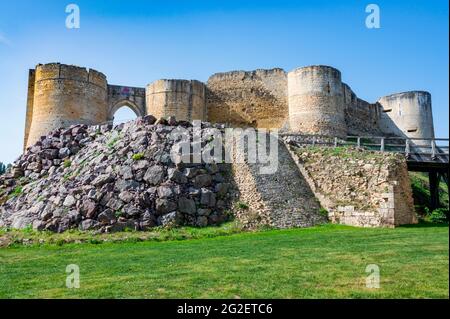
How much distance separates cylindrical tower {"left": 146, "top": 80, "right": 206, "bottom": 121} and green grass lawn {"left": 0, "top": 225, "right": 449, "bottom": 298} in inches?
722

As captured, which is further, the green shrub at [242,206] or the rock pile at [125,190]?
the green shrub at [242,206]

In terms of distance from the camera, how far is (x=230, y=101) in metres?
35.6

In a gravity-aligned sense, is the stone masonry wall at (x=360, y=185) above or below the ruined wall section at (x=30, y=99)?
below

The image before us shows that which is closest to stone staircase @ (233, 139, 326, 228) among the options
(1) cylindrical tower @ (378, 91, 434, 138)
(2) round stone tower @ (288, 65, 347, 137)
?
(2) round stone tower @ (288, 65, 347, 137)

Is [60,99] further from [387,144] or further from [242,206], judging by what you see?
[387,144]

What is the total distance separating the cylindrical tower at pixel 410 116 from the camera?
130ft

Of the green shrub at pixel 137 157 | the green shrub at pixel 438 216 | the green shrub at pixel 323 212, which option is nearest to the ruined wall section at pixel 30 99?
the green shrub at pixel 137 157

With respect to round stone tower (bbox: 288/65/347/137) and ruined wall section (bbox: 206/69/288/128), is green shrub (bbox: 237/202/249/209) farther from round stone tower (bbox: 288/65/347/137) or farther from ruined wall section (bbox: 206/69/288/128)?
ruined wall section (bbox: 206/69/288/128)

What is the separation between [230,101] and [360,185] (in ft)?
58.6

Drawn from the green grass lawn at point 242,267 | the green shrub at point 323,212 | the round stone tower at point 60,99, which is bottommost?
the green grass lawn at point 242,267

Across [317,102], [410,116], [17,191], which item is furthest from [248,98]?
[17,191]

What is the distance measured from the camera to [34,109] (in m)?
29.6

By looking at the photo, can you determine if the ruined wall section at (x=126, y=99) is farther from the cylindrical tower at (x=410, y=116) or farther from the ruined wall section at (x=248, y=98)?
the cylindrical tower at (x=410, y=116)

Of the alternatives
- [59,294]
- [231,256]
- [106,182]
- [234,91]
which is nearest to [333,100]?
[234,91]
